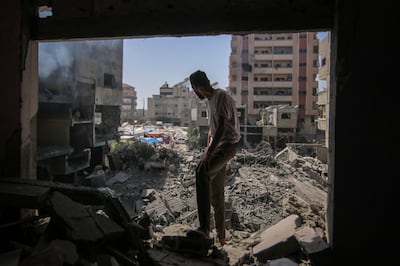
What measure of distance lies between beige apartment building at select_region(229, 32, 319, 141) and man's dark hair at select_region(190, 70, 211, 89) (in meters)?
44.4

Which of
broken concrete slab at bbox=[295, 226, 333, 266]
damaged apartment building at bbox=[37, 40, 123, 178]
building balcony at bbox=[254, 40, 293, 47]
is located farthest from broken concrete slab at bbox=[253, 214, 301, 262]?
building balcony at bbox=[254, 40, 293, 47]

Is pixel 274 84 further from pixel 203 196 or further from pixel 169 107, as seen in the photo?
pixel 203 196

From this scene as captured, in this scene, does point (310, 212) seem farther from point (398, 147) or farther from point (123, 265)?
point (123, 265)

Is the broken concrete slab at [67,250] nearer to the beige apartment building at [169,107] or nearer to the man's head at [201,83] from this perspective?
the man's head at [201,83]

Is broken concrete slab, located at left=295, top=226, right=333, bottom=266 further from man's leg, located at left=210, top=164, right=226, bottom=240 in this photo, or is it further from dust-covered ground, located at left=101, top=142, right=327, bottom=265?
man's leg, located at left=210, top=164, right=226, bottom=240

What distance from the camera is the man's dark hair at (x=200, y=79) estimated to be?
337cm

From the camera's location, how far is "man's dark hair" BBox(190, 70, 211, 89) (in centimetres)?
337

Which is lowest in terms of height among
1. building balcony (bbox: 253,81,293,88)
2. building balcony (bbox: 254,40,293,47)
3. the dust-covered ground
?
the dust-covered ground

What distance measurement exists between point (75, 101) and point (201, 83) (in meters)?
9.61

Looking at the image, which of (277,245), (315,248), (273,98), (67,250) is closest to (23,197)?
(67,250)

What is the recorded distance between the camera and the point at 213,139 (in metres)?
3.32

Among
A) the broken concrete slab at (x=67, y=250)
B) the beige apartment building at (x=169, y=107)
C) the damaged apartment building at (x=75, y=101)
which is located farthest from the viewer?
the beige apartment building at (x=169, y=107)

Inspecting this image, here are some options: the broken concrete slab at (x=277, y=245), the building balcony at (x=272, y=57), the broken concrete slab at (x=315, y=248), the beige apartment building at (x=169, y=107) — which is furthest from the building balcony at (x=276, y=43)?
the broken concrete slab at (x=315, y=248)

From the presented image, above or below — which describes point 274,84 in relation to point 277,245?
above
